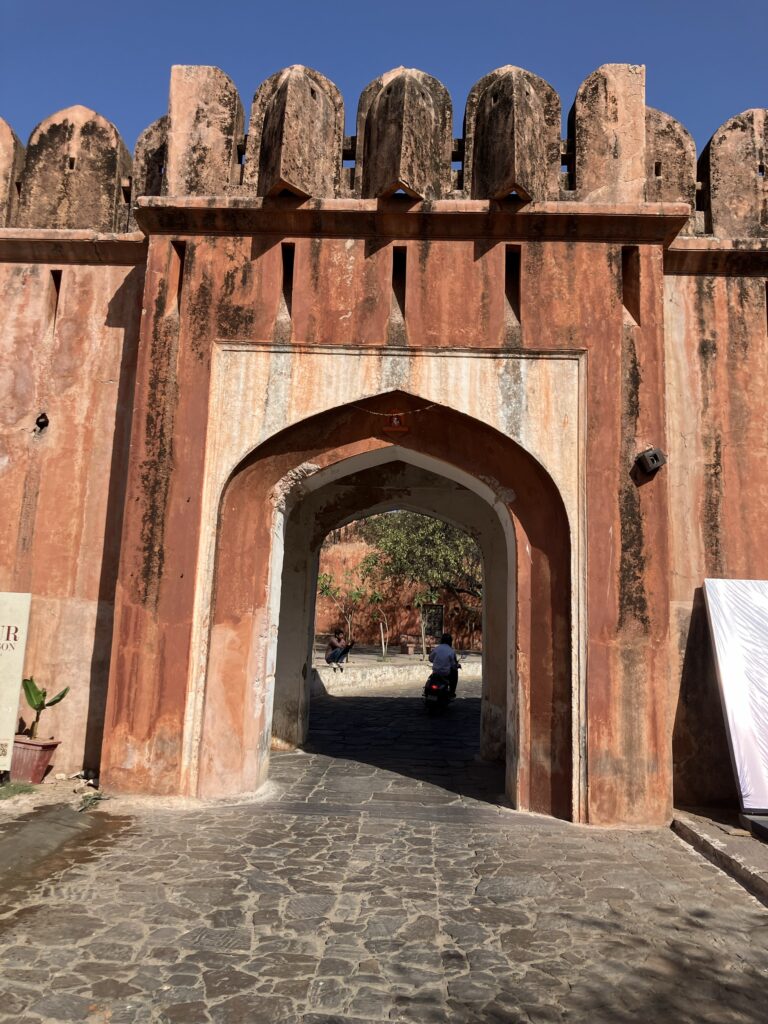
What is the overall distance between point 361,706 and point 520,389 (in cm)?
935

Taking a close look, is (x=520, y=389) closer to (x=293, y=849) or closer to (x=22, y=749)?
(x=293, y=849)

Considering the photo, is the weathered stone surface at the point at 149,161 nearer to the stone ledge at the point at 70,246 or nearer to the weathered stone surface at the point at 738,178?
the stone ledge at the point at 70,246

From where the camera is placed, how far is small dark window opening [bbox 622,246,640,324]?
679cm

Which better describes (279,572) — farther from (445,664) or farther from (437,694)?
(445,664)

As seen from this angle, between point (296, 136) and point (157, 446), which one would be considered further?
point (296, 136)

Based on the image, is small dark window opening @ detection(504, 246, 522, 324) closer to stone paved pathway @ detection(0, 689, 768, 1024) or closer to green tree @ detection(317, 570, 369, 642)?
stone paved pathway @ detection(0, 689, 768, 1024)

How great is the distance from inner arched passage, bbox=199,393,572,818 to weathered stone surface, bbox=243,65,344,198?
2216mm

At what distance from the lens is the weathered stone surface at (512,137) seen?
672cm

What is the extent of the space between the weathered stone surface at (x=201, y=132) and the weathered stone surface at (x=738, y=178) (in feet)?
→ 16.6

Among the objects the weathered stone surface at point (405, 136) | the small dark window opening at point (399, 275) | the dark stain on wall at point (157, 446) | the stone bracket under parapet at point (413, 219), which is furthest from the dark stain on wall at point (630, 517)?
the dark stain on wall at point (157, 446)

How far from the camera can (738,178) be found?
772cm

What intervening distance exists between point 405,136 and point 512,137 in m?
1.00

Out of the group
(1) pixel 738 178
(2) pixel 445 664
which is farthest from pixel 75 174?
(2) pixel 445 664

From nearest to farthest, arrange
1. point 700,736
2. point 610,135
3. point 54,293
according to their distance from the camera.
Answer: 1. point 700,736
2. point 610,135
3. point 54,293
